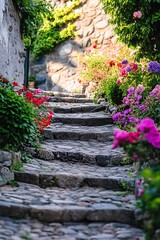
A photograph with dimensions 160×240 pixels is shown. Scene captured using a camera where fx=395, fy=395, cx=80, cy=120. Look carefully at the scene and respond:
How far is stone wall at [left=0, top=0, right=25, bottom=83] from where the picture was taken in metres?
5.98

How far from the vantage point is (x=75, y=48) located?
1114 centimetres

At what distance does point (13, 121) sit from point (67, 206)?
4.58ft

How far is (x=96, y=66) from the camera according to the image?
31.8 ft

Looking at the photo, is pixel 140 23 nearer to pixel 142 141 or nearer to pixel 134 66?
pixel 134 66

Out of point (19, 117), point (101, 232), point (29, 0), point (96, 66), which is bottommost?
point (101, 232)

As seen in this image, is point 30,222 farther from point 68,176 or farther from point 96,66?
point 96,66

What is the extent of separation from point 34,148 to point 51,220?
6.49 feet

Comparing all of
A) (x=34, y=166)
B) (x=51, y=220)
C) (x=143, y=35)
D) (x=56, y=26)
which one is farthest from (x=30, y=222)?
(x=56, y=26)

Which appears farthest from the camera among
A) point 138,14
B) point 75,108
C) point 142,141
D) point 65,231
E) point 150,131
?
point 75,108

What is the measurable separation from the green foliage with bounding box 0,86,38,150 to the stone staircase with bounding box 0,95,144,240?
1.26 feet

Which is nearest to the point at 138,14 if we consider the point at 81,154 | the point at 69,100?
the point at 81,154

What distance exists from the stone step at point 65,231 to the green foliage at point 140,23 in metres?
4.41

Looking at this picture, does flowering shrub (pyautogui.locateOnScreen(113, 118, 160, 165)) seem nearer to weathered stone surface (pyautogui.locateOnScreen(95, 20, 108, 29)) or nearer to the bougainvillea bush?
the bougainvillea bush

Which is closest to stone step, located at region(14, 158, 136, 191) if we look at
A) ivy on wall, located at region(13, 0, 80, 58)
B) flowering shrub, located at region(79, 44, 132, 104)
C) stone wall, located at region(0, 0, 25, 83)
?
stone wall, located at region(0, 0, 25, 83)
